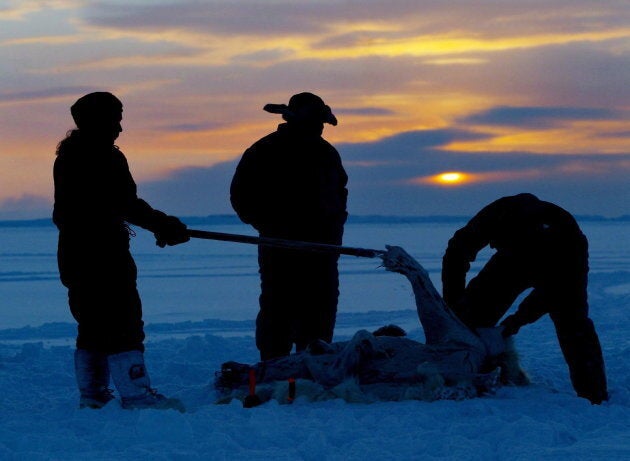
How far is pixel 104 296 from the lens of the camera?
208 inches

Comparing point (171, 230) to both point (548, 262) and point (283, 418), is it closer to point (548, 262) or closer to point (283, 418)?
point (283, 418)

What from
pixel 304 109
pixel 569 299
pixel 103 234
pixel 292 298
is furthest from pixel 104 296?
pixel 569 299

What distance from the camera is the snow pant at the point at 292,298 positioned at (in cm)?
662

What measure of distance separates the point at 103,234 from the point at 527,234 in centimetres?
235

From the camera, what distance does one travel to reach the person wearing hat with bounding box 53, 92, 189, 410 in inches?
205

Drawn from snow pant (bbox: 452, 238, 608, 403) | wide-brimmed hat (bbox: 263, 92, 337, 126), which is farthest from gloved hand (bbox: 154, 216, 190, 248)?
snow pant (bbox: 452, 238, 608, 403)

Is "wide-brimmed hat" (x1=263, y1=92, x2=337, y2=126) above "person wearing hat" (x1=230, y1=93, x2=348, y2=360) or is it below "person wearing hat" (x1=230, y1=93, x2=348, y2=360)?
above

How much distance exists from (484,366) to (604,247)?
2788cm

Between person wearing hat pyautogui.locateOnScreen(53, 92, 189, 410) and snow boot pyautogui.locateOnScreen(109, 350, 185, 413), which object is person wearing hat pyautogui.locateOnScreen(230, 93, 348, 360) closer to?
person wearing hat pyautogui.locateOnScreen(53, 92, 189, 410)

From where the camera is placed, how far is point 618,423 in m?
4.80

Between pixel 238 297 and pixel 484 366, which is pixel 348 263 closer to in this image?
pixel 238 297

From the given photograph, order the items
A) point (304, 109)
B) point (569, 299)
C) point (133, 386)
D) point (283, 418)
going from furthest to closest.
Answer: point (304, 109) → point (569, 299) → point (133, 386) → point (283, 418)

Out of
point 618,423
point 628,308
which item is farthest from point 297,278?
point 628,308

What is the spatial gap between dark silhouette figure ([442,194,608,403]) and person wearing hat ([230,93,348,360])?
4.19 feet
